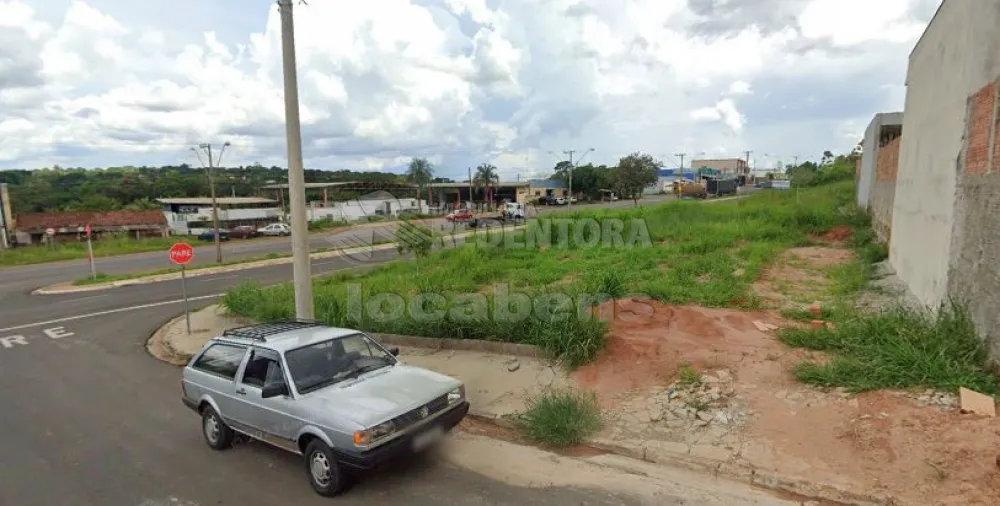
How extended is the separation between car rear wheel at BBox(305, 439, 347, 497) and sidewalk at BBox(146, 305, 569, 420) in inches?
90.8

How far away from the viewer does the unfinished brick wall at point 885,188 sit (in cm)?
1553

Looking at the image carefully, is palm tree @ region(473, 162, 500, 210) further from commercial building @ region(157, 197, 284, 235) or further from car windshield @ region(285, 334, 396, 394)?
car windshield @ region(285, 334, 396, 394)

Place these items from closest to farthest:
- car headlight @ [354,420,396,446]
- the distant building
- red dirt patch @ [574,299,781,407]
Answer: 1. car headlight @ [354,420,396,446]
2. red dirt patch @ [574,299,781,407]
3. the distant building

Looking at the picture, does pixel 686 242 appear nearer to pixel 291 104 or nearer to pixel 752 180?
pixel 291 104

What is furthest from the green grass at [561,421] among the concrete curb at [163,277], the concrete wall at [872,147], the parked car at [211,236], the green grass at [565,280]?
the parked car at [211,236]

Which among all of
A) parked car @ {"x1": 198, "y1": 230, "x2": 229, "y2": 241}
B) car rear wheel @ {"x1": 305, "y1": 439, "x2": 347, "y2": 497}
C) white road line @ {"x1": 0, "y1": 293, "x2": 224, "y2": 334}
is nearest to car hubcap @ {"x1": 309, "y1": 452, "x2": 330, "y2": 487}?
car rear wheel @ {"x1": 305, "y1": 439, "x2": 347, "y2": 497}

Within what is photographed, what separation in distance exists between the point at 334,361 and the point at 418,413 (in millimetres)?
1304

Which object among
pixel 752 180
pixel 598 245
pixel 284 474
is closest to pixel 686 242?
pixel 598 245

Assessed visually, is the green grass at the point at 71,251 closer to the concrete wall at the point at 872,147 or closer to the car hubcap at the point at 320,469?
the car hubcap at the point at 320,469

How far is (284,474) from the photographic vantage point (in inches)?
220

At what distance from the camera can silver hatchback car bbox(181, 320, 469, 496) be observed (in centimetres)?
496

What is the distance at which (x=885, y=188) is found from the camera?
1716 cm

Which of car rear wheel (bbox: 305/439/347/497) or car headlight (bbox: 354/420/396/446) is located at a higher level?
car headlight (bbox: 354/420/396/446)

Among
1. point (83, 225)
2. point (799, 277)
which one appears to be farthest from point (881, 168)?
point (83, 225)
